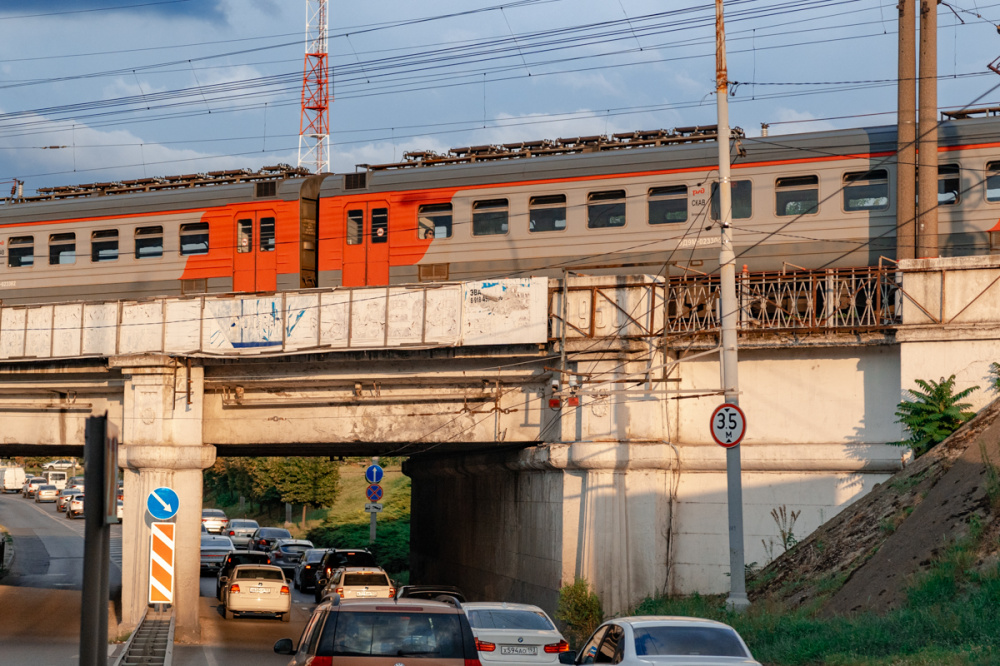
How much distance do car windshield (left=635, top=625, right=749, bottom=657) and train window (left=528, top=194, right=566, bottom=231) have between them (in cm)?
1472

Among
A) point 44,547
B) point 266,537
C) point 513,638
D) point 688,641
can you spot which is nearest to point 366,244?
point 513,638

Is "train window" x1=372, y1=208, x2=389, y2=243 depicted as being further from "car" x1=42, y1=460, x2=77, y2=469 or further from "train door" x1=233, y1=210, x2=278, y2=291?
"car" x1=42, y1=460, x2=77, y2=469

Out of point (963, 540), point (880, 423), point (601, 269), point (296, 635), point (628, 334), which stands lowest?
point (296, 635)

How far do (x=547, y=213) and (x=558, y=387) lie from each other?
452 cm

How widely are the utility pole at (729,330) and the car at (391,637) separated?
8159 millimetres

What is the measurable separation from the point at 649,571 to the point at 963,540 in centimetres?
679

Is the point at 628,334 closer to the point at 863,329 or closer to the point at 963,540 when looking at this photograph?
the point at 863,329

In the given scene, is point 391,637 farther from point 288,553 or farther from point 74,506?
point 74,506

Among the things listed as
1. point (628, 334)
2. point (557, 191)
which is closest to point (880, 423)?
point (628, 334)

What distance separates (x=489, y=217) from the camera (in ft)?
80.7

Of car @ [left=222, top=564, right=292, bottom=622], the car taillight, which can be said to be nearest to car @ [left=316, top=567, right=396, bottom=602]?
car @ [left=222, top=564, right=292, bottom=622]

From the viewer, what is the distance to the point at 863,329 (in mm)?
20391

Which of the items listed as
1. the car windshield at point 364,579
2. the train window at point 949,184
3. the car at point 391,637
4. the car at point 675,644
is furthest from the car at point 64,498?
the car at point 391,637

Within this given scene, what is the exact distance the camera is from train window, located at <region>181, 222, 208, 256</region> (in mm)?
27156
